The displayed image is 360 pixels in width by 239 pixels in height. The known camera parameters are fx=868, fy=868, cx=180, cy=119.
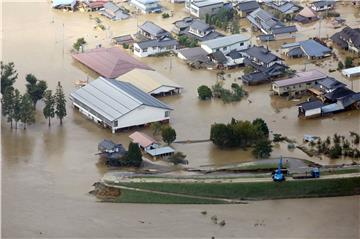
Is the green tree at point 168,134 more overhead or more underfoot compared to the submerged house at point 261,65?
more underfoot

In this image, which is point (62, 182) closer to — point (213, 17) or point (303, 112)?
point (303, 112)

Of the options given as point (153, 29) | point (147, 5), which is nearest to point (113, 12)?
point (147, 5)

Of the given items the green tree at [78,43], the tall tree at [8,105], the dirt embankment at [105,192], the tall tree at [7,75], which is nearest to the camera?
the dirt embankment at [105,192]

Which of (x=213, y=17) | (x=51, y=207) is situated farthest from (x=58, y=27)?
(x=51, y=207)

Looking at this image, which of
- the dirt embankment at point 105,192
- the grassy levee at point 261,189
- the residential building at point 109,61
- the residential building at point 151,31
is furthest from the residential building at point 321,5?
the dirt embankment at point 105,192

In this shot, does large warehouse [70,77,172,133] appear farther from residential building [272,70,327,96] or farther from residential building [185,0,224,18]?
residential building [185,0,224,18]

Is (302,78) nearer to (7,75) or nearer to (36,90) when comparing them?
(36,90)

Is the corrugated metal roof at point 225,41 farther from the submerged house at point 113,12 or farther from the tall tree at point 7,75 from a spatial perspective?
the tall tree at point 7,75
